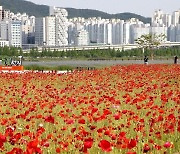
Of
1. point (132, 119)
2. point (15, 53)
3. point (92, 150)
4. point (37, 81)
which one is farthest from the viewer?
point (15, 53)

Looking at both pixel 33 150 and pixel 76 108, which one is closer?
pixel 33 150

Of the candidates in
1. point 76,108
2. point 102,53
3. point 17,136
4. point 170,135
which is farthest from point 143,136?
point 102,53

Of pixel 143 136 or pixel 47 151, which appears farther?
pixel 143 136

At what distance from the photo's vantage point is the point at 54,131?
19.2 ft

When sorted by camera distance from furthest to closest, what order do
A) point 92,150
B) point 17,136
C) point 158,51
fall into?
point 158,51 < point 92,150 < point 17,136

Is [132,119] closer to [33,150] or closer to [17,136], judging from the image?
[17,136]

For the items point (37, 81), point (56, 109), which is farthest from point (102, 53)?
point (56, 109)

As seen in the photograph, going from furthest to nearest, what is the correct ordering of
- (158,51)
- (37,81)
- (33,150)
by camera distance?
(158,51)
(37,81)
(33,150)

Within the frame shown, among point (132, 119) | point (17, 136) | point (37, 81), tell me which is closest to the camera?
point (17, 136)

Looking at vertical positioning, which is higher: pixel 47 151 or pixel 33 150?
pixel 33 150

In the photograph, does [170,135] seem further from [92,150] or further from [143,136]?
[92,150]

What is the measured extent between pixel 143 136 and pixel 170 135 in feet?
1.11

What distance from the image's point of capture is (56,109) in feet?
26.3

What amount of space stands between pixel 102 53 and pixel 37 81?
106625mm
